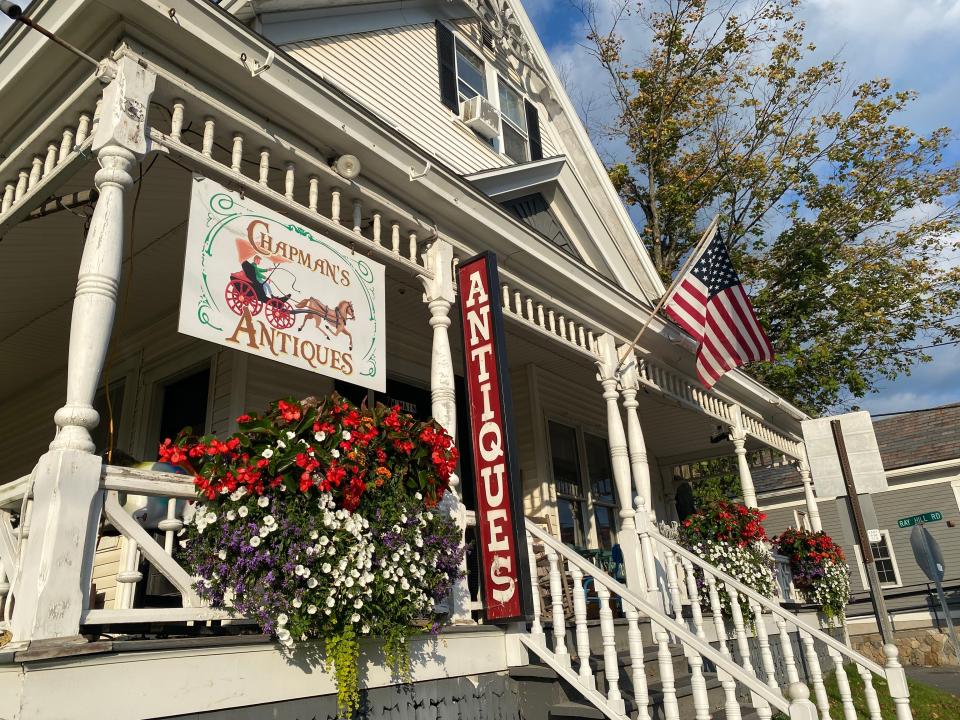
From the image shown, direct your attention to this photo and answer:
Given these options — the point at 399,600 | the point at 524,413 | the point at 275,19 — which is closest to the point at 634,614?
the point at 399,600

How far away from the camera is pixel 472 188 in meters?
6.88

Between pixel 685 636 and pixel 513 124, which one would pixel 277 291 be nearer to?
pixel 685 636

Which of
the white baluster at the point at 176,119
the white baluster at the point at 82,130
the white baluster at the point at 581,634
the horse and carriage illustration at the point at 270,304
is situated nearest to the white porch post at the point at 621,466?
the white baluster at the point at 581,634

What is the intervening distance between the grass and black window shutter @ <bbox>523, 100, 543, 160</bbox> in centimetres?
968

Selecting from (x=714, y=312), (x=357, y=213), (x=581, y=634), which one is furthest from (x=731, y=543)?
(x=357, y=213)

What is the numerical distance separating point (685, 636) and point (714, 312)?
5391 millimetres

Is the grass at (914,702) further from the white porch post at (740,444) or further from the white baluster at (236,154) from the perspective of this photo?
the white baluster at (236,154)

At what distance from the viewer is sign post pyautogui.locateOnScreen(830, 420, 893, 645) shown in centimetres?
596

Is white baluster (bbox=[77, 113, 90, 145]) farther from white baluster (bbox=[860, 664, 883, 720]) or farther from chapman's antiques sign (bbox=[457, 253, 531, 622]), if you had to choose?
white baluster (bbox=[860, 664, 883, 720])

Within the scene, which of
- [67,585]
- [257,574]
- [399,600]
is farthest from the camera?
[399,600]

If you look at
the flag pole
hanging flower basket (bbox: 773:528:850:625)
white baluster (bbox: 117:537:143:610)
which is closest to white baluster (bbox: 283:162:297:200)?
white baluster (bbox: 117:537:143:610)

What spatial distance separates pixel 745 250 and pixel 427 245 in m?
20.1

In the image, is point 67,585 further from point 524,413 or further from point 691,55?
point 691,55

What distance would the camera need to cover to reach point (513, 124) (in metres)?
13.0
